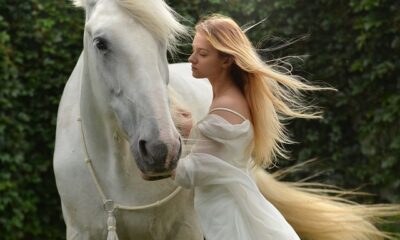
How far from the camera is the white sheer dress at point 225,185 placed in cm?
333

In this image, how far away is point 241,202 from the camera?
3396 millimetres

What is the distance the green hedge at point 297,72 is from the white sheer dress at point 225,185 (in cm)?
266

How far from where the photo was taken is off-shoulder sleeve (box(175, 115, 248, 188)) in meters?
3.31

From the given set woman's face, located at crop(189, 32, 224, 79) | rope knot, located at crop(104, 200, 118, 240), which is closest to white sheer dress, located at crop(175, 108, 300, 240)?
woman's face, located at crop(189, 32, 224, 79)

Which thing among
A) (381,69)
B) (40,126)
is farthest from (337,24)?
(40,126)

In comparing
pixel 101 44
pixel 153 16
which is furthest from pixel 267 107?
pixel 101 44

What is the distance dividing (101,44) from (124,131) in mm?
319

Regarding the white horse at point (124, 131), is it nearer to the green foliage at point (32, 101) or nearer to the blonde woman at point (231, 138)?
the blonde woman at point (231, 138)

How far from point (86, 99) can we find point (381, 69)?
2.87 meters

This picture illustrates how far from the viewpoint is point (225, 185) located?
340 cm

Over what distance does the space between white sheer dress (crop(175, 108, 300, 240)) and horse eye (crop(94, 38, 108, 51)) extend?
46 cm

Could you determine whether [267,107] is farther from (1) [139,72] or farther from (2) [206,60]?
(1) [139,72]

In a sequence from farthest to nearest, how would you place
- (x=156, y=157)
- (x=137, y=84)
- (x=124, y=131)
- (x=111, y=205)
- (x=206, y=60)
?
(x=111, y=205)
(x=206, y=60)
(x=124, y=131)
(x=137, y=84)
(x=156, y=157)

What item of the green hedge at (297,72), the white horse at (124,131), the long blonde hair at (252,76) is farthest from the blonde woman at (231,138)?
the green hedge at (297,72)
